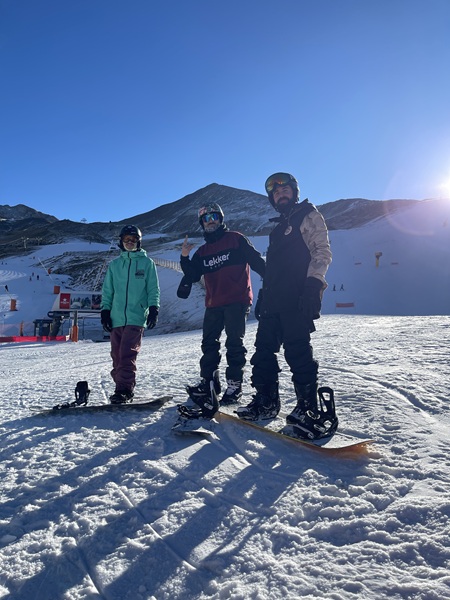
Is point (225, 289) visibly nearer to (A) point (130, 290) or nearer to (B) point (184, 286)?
(B) point (184, 286)

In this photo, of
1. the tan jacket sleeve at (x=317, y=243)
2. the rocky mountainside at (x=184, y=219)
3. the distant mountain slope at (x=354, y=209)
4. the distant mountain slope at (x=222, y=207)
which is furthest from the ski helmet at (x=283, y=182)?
the distant mountain slope at (x=222, y=207)

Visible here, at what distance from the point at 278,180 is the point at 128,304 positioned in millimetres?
2160

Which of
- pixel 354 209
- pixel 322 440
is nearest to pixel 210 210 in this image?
pixel 322 440

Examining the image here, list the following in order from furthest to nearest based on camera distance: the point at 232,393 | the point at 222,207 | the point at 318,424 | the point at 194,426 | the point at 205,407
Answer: the point at 222,207, the point at 232,393, the point at 205,407, the point at 194,426, the point at 318,424

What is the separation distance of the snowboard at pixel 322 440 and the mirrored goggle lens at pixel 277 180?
2.01m

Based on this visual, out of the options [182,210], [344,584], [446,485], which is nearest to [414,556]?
[344,584]

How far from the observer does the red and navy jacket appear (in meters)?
4.09

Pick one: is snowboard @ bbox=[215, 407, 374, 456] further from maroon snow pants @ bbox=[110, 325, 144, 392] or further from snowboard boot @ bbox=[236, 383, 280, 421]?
maroon snow pants @ bbox=[110, 325, 144, 392]

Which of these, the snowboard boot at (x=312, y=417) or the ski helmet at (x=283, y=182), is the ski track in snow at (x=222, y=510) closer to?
the snowboard boot at (x=312, y=417)

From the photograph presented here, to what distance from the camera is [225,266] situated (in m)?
4.16

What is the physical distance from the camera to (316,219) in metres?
3.24

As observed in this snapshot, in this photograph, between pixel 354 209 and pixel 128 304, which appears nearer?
pixel 128 304

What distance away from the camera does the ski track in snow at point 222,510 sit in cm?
147

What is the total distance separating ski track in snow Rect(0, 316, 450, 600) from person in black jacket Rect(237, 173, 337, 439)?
301 millimetres
